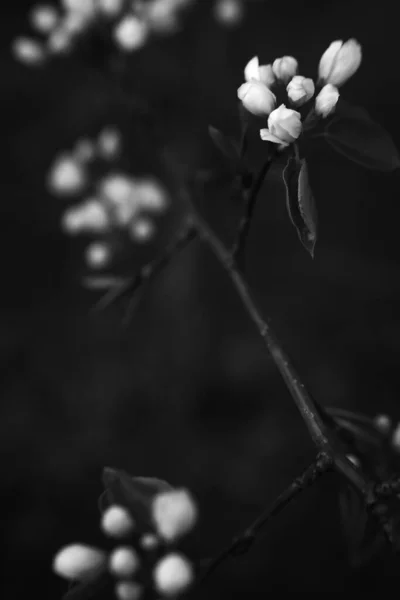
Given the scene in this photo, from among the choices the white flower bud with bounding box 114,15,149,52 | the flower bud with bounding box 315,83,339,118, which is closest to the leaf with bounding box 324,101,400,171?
the flower bud with bounding box 315,83,339,118

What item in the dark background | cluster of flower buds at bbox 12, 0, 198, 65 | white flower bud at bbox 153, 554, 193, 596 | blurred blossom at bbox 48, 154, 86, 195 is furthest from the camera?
the dark background

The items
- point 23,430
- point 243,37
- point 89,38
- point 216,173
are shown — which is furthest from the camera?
point 243,37

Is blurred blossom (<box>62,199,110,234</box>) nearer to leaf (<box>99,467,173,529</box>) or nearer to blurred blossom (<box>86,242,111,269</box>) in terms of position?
blurred blossom (<box>86,242,111,269</box>)

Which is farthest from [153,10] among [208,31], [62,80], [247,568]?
[247,568]

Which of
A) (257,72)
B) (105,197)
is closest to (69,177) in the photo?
(105,197)

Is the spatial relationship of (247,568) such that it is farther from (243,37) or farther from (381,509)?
(243,37)

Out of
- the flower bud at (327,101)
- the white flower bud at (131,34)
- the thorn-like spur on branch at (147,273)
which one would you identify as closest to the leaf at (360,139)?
the flower bud at (327,101)

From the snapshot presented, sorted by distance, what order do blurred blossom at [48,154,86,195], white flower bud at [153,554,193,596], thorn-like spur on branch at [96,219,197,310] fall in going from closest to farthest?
white flower bud at [153,554,193,596] → thorn-like spur on branch at [96,219,197,310] → blurred blossom at [48,154,86,195]

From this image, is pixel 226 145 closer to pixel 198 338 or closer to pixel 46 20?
pixel 46 20
